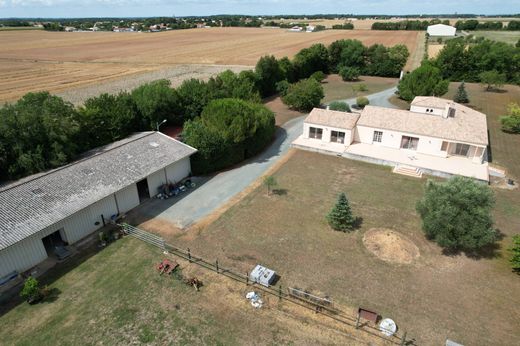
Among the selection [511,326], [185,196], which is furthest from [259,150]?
[511,326]

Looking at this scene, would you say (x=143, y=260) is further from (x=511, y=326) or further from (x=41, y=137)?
(x=511, y=326)

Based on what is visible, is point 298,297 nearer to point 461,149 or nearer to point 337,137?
point 337,137

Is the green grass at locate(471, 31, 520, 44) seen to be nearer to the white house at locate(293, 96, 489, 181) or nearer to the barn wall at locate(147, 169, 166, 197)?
the white house at locate(293, 96, 489, 181)

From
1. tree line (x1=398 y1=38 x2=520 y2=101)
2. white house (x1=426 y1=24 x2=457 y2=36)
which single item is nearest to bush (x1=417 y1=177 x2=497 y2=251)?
tree line (x1=398 y1=38 x2=520 y2=101)

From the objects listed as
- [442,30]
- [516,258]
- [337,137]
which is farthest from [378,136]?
[442,30]

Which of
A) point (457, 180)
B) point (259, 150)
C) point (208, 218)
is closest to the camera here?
point (457, 180)

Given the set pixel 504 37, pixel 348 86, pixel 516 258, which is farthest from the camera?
pixel 504 37

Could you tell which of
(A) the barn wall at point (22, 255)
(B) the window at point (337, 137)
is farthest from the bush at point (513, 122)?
(A) the barn wall at point (22, 255)
